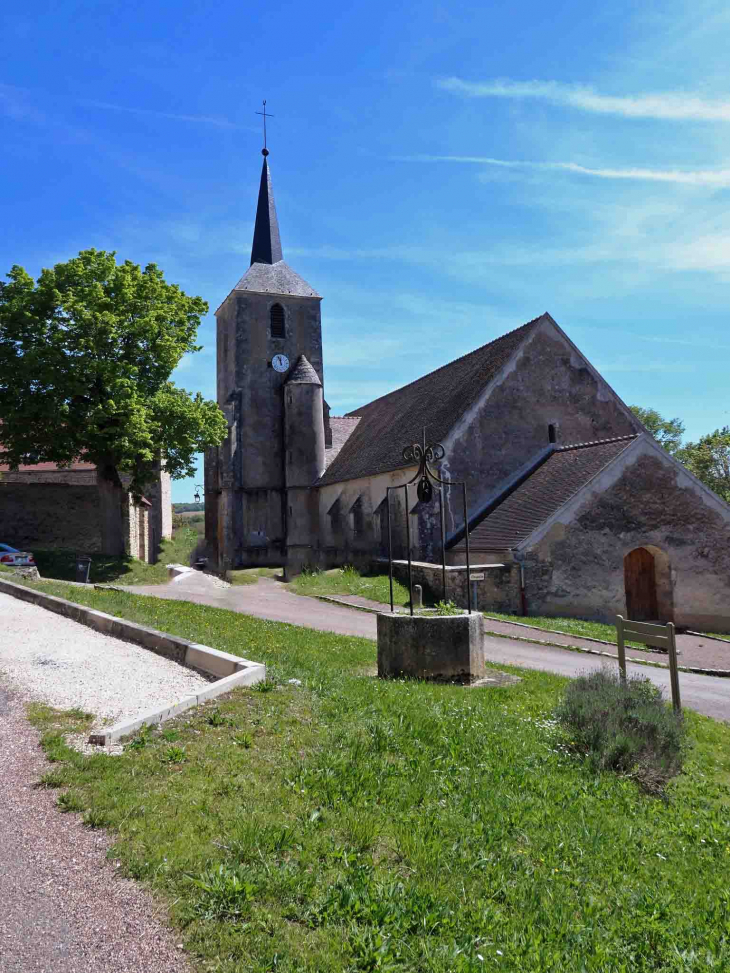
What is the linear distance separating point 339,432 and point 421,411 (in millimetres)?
10438

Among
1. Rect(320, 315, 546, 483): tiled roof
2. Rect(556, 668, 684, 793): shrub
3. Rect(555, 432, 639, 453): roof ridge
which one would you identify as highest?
Rect(320, 315, 546, 483): tiled roof

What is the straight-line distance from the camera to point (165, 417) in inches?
989

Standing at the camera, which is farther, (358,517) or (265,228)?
(265,228)

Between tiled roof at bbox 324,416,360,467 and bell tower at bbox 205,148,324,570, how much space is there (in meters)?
1.56

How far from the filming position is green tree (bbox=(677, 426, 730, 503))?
50.8m

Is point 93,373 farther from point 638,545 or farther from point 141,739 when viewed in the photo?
point 141,739

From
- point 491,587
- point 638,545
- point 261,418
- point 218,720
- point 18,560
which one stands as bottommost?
point 491,587

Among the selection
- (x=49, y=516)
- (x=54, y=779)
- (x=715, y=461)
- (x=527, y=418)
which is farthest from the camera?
(x=715, y=461)

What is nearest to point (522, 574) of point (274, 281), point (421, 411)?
point (421, 411)

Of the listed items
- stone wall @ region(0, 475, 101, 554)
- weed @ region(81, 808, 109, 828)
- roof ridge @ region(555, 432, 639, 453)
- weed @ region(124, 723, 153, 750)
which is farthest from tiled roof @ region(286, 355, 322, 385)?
weed @ region(81, 808, 109, 828)

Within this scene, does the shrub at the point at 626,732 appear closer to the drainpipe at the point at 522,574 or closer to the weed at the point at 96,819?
the weed at the point at 96,819

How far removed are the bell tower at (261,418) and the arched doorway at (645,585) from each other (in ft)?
53.8

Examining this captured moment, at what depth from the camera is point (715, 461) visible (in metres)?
51.2

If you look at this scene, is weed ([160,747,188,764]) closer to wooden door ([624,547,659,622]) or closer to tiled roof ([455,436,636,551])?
tiled roof ([455,436,636,551])
